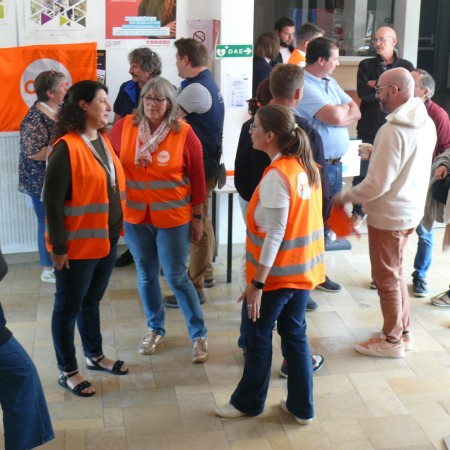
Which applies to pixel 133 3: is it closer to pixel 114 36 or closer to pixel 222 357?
pixel 114 36

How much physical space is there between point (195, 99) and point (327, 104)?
0.80m

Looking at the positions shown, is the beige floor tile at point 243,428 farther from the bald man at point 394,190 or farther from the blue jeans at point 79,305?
the bald man at point 394,190

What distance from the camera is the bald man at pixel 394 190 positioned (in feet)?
13.2

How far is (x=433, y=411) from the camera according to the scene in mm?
3840

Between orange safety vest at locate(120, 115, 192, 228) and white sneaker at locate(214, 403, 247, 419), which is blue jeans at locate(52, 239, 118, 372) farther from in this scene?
white sneaker at locate(214, 403, 247, 419)

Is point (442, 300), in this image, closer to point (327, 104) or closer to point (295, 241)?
point (327, 104)

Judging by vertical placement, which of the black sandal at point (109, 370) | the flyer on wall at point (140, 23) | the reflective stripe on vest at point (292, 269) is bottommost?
the black sandal at point (109, 370)

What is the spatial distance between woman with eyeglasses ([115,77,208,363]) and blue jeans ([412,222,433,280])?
182 centimetres

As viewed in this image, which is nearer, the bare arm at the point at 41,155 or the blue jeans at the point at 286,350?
the blue jeans at the point at 286,350

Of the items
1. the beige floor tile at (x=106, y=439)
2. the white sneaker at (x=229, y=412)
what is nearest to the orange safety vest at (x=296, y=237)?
the white sneaker at (x=229, y=412)

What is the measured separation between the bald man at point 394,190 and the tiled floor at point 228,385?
275mm

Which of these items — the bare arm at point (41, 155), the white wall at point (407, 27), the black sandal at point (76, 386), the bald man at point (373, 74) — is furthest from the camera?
the white wall at point (407, 27)

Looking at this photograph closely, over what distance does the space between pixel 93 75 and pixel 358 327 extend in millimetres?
2748

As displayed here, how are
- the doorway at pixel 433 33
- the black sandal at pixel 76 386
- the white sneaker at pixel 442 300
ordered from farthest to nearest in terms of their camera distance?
the doorway at pixel 433 33, the white sneaker at pixel 442 300, the black sandal at pixel 76 386
